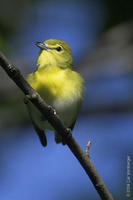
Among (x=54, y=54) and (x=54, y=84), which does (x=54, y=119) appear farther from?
(x=54, y=54)

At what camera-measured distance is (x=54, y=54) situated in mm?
5273

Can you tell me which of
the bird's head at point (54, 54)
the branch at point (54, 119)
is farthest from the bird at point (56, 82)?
the branch at point (54, 119)

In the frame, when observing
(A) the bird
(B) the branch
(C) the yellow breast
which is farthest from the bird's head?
(B) the branch

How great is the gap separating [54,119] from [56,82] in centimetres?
114

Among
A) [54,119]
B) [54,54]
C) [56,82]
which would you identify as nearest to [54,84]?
[56,82]

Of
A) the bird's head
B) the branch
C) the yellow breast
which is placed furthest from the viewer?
the bird's head

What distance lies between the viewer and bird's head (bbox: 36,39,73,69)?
509cm

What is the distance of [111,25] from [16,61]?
1818 mm

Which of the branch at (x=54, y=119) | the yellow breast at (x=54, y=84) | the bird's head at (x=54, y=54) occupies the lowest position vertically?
the branch at (x=54, y=119)

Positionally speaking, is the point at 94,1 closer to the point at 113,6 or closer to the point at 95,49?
the point at 113,6

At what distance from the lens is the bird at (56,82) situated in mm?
4863

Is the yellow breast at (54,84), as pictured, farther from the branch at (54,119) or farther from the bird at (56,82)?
the branch at (54,119)

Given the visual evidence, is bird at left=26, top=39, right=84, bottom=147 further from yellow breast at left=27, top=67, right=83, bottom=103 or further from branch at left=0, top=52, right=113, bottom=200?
branch at left=0, top=52, right=113, bottom=200

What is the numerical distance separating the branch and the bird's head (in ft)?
4.42
